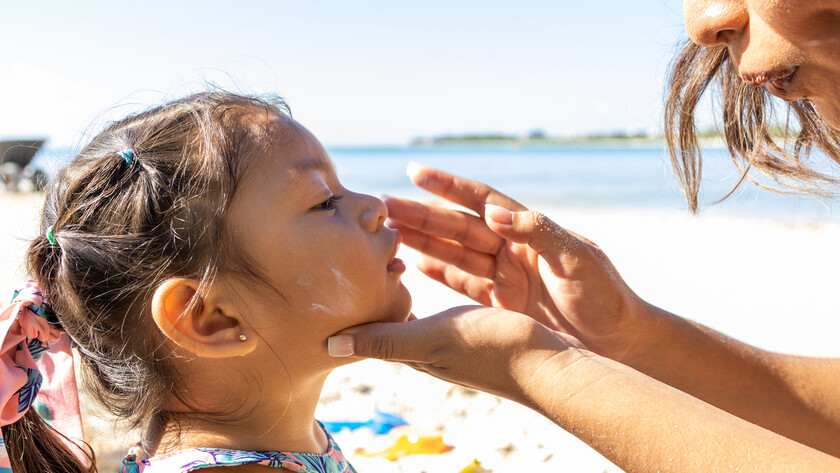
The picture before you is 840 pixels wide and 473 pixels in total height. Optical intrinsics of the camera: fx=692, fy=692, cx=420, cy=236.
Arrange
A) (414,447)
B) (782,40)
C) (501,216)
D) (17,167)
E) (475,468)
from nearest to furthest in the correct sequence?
(782,40)
(501,216)
(475,468)
(414,447)
(17,167)

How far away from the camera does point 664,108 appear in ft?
9.55

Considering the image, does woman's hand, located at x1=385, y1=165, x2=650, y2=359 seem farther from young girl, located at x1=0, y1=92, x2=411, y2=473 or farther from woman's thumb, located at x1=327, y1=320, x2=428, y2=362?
woman's thumb, located at x1=327, y1=320, x2=428, y2=362

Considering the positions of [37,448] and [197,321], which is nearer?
[197,321]

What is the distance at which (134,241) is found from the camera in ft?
6.55

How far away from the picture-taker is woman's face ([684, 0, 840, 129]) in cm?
172

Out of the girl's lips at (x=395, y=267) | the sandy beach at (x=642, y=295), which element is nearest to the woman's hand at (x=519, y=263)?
the girl's lips at (x=395, y=267)

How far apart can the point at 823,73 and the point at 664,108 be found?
1.08 m

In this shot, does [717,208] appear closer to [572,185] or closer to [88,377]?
[572,185]

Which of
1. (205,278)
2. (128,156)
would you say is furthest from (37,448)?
(128,156)

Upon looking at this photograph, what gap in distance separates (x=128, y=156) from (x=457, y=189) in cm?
122

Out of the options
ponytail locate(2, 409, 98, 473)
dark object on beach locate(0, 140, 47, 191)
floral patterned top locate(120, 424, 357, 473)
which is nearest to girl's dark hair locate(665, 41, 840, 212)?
floral patterned top locate(120, 424, 357, 473)

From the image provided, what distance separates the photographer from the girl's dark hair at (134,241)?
2.00 metres

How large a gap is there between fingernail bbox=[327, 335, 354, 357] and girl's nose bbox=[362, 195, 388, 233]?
1.23 ft

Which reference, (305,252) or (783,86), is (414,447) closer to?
(305,252)
